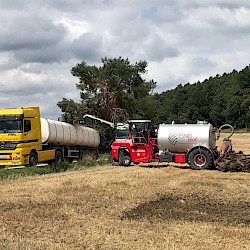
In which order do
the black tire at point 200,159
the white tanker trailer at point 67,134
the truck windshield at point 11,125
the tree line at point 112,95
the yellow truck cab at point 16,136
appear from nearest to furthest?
the black tire at point 200,159 → the yellow truck cab at point 16,136 → the truck windshield at point 11,125 → the white tanker trailer at point 67,134 → the tree line at point 112,95

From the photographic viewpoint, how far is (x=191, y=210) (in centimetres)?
1175

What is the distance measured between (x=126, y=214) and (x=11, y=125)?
13819mm

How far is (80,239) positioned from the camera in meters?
8.89

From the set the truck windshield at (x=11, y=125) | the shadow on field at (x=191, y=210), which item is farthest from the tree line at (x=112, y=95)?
the shadow on field at (x=191, y=210)

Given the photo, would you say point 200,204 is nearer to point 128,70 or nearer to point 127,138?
point 127,138

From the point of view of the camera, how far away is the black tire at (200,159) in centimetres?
2238

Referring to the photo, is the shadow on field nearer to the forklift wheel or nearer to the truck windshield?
the forklift wheel

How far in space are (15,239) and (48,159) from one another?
18.4 m

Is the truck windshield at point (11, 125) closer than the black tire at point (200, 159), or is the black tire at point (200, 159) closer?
the black tire at point (200, 159)

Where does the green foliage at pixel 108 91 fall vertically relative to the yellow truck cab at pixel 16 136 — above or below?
above

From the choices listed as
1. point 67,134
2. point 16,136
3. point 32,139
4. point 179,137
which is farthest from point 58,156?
point 179,137

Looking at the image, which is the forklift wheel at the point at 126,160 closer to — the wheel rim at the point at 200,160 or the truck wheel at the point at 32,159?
the wheel rim at the point at 200,160

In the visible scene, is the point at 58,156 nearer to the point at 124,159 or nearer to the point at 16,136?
the point at 124,159

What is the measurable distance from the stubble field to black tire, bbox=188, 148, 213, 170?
167 inches
